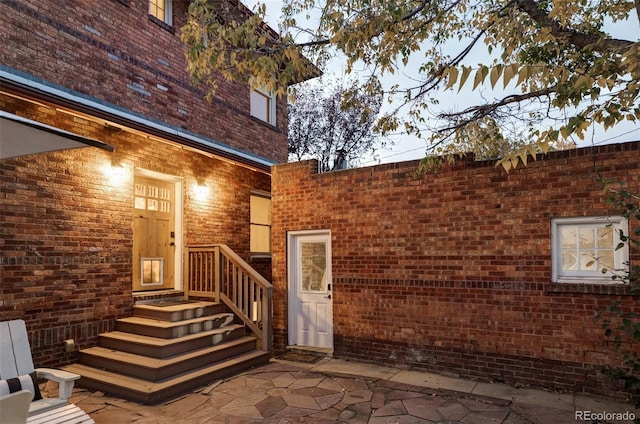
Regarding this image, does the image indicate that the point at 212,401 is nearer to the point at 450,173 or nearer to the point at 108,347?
the point at 108,347

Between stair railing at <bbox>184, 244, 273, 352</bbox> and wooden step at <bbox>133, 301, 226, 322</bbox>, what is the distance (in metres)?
0.28

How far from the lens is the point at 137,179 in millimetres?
7074

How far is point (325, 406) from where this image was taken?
4746mm

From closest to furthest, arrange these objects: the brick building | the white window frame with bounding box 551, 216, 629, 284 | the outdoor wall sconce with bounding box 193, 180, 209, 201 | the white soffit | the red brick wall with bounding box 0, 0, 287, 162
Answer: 1. the white soffit
2. the white window frame with bounding box 551, 216, 629, 284
3. the brick building
4. the red brick wall with bounding box 0, 0, 287, 162
5. the outdoor wall sconce with bounding box 193, 180, 209, 201

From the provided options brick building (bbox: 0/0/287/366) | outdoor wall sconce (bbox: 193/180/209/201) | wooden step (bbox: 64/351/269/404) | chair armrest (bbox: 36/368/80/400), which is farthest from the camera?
outdoor wall sconce (bbox: 193/180/209/201)

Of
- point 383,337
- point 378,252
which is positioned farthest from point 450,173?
point 383,337

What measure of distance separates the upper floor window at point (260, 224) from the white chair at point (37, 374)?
5.80 meters

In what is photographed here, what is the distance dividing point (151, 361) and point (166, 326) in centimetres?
59

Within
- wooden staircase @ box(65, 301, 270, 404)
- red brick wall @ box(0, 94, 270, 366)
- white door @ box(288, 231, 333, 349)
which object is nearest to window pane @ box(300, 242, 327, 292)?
white door @ box(288, 231, 333, 349)

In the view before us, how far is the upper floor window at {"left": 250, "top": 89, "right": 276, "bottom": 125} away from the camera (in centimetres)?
1060

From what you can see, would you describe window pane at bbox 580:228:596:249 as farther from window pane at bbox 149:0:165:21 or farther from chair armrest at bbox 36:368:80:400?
window pane at bbox 149:0:165:21

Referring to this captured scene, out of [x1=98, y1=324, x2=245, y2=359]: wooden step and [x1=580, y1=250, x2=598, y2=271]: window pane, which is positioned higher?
[x1=580, y1=250, x2=598, y2=271]: window pane

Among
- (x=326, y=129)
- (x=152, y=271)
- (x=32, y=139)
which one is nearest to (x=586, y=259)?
(x=32, y=139)

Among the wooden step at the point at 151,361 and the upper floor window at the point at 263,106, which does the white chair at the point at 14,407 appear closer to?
the wooden step at the point at 151,361
